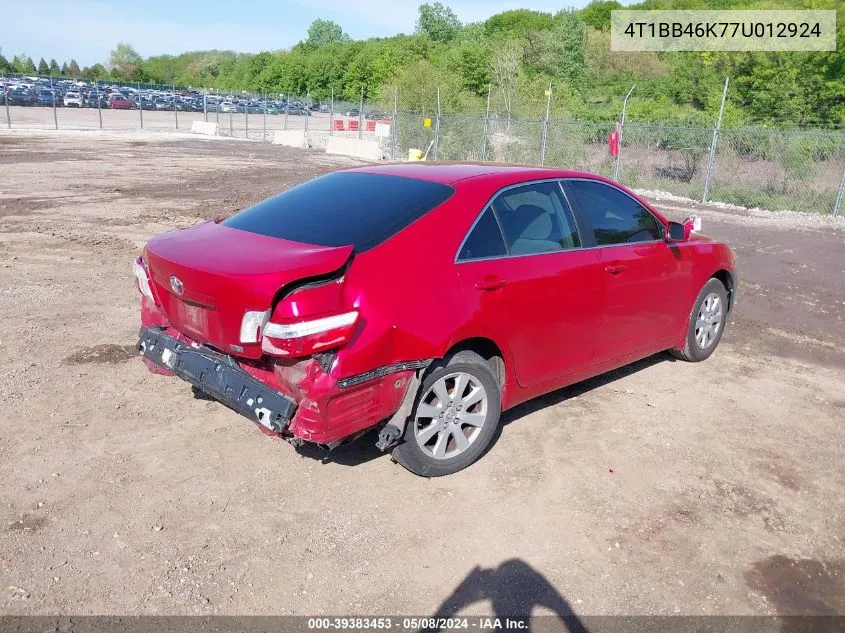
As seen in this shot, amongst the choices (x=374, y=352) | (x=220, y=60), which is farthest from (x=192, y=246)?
(x=220, y=60)

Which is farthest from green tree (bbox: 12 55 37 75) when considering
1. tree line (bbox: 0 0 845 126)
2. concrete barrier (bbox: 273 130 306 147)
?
concrete barrier (bbox: 273 130 306 147)

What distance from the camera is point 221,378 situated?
3.74 m

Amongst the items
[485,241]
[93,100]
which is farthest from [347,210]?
[93,100]

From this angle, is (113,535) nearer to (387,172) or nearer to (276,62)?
(387,172)

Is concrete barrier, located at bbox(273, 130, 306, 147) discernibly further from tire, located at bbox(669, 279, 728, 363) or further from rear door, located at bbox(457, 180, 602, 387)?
rear door, located at bbox(457, 180, 602, 387)

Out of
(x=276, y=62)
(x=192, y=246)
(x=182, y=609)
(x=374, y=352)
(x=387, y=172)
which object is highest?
(x=276, y=62)

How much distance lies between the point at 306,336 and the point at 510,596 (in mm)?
1472

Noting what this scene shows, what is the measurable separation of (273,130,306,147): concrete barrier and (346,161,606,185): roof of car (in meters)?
32.0

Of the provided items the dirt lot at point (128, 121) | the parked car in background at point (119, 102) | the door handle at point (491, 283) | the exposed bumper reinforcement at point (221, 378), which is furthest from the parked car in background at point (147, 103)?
the door handle at point (491, 283)

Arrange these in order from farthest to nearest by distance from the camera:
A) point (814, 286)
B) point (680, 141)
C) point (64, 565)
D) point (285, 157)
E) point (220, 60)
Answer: point (220, 60) < point (285, 157) < point (680, 141) < point (814, 286) < point (64, 565)

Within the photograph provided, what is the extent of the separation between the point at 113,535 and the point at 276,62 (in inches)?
3814

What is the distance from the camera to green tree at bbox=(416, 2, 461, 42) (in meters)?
102

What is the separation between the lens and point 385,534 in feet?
11.5

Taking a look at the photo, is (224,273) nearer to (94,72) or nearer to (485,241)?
(485,241)
